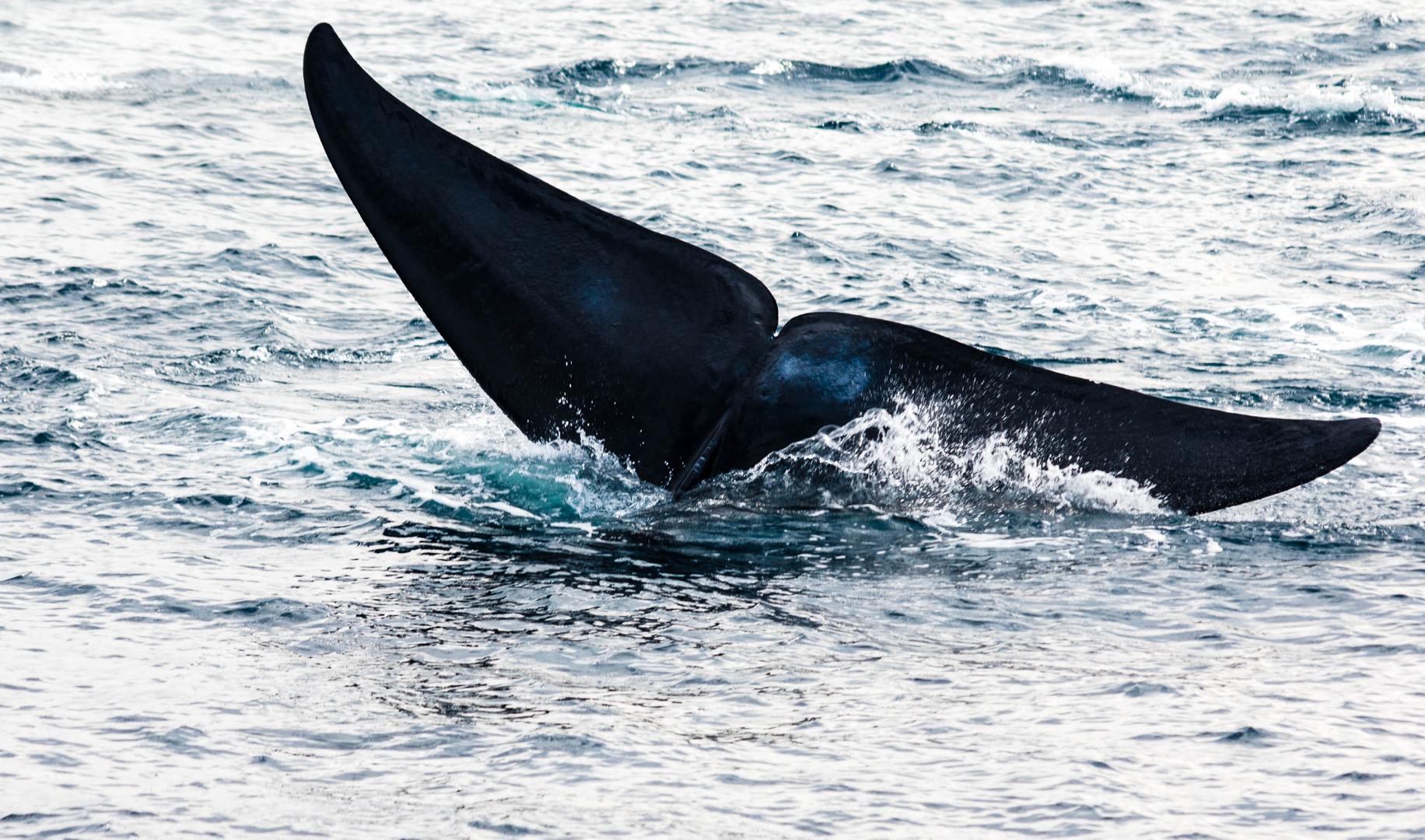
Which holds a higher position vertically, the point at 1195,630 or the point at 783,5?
the point at 783,5

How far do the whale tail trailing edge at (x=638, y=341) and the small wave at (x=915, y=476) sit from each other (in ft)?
0.22

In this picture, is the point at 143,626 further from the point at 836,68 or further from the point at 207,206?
the point at 836,68


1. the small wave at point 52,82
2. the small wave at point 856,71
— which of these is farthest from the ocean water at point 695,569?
the small wave at point 856,71

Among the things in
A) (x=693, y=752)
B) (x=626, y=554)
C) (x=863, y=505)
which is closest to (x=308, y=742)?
(x=693, y=752)

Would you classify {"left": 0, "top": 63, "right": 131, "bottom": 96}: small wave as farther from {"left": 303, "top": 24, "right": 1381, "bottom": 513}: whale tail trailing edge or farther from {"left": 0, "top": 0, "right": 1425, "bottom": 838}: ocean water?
{"left": 303, "top": 24, "right": 1381, "bottom": 513}: whale tail trailing edge

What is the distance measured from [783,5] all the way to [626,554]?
2709 centimetres

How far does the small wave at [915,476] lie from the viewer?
17.9 feet

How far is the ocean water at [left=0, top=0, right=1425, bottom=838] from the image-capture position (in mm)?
4090

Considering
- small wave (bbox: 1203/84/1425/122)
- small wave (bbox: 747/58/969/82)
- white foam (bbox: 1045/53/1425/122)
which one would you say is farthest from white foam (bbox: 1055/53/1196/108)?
small wave (bbox: 747/58/969/82)

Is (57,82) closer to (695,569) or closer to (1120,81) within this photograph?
(1120,81)

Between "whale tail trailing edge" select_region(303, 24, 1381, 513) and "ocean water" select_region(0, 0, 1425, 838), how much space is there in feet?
0.62

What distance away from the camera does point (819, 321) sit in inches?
218

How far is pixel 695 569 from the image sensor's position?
583 cm

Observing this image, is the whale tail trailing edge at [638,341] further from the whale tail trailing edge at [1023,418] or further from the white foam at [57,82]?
the white foam at [57,82]
